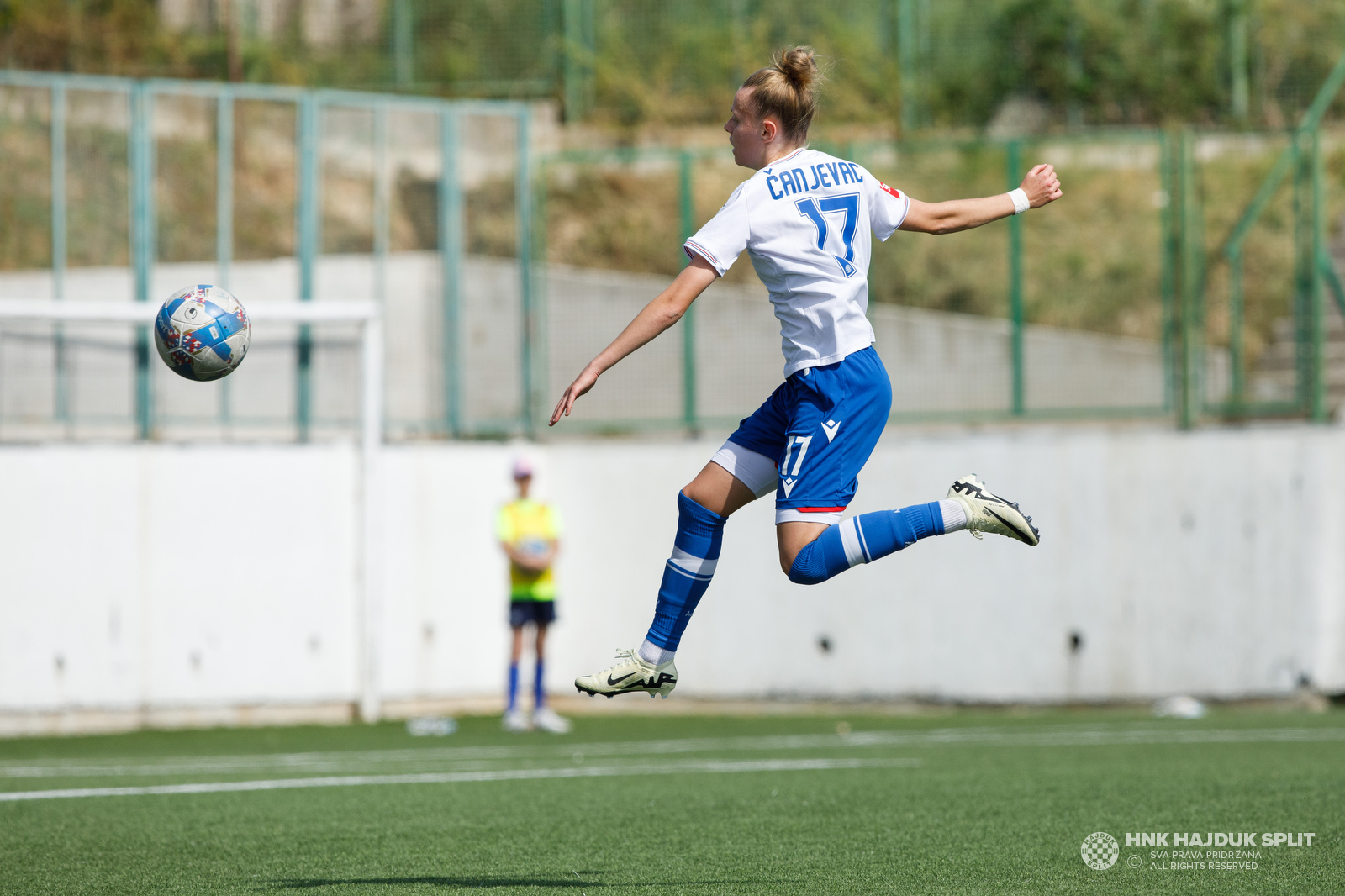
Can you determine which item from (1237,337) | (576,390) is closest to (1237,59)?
(1237,337)

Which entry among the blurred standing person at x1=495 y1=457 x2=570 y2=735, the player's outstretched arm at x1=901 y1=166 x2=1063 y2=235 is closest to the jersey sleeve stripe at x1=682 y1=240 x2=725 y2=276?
the player's outstretched arm at x1=901 y1=166 x2=1063 y2=235

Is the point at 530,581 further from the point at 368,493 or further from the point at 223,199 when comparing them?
the point at 223,199

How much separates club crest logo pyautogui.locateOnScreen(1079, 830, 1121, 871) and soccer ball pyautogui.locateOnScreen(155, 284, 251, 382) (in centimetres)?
399

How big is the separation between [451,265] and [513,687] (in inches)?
185

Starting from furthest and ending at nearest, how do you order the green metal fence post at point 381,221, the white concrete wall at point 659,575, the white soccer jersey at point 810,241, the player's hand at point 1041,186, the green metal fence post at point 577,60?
1. the green metal fence post at point 577,60
2. the green metal fence post at point 381,221
3. the white concrete wall at point 659,575
4. the player's hand at point 1041,186
5. the white soccer jersey at point 810,241

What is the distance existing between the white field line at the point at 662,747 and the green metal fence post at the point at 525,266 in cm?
463

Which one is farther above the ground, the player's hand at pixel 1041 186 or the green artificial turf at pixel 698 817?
the player's hand at pixel 1041 186

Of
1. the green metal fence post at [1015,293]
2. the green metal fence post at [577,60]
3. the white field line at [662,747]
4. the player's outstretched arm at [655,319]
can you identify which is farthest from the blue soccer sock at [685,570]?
the green metal fence post at [577,60]

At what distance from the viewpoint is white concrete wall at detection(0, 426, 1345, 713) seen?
13.3 meters

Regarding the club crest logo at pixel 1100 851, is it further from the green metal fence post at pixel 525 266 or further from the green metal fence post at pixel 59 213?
the green metal fence post at pixel 59 213

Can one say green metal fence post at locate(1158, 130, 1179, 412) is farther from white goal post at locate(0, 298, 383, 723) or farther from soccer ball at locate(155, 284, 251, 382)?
soccer ball at locate(155, 284, 251, 382)

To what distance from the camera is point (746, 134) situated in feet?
18.9

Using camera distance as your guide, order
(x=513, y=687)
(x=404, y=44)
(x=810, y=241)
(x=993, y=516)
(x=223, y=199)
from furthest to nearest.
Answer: (x=404, y=44), (x=223, y=199), (x=513, y=687), (x=993, y=516), (x=810, y=241)

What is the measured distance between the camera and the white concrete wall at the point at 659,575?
13.3 m
